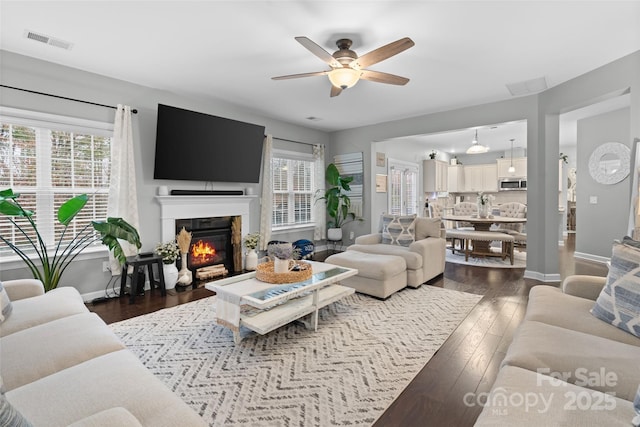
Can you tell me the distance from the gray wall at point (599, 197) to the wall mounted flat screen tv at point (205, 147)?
5927 millimetres

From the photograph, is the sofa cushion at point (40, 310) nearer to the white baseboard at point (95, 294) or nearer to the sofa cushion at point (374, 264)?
Result: the white baseboard at point (95, 294)

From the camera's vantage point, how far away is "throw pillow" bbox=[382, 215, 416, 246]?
446 cm

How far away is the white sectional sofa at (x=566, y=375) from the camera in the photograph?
3.35ft

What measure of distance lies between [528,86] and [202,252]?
16.7ft

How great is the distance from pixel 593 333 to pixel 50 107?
494 cm

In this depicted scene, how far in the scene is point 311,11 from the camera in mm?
2391

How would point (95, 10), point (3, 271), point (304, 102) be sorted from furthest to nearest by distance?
point (304, 102) → point (3, 271) → point (95, 10)

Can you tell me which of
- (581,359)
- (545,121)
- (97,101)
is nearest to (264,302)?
(581,359)

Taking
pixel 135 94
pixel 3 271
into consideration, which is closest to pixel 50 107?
pixel 135 94

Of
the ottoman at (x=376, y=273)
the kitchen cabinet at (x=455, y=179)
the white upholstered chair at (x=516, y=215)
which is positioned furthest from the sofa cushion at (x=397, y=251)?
the kitchen cabinet at (x=455, y=179)

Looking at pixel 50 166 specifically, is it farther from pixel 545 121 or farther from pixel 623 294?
pixel 545 121

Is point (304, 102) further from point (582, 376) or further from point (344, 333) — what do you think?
point (582, 376)

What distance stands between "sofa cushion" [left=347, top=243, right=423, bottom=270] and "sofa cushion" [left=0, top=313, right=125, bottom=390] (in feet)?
10.4

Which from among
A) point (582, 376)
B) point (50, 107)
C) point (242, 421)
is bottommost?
point (242, 421)
